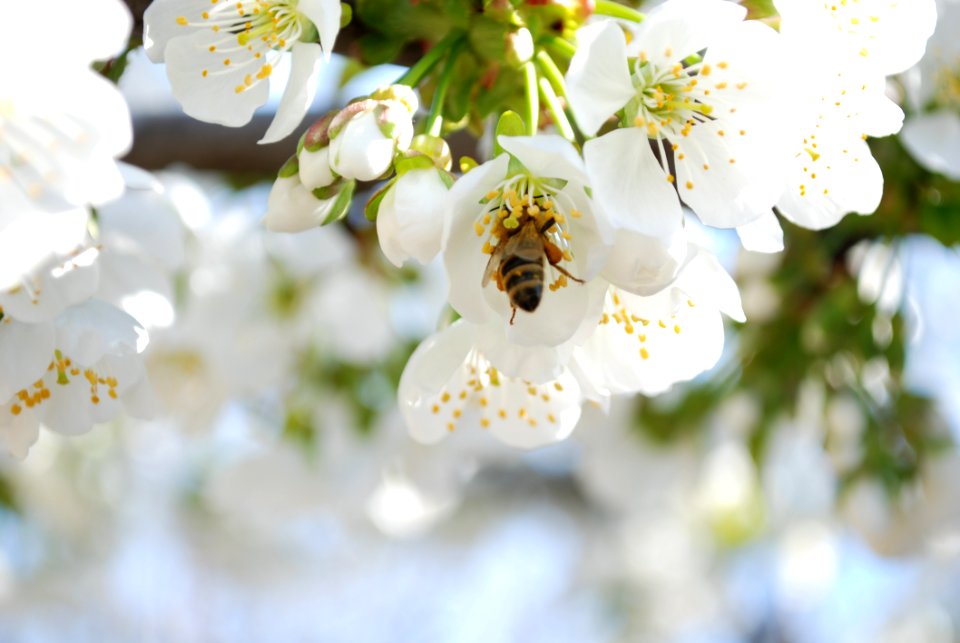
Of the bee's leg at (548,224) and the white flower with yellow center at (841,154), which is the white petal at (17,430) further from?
A: the white flower with yellow center at (841,154)

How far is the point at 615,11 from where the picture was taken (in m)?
1.02

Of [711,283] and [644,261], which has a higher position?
[644,261]

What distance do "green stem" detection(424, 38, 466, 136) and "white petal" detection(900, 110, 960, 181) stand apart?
59 cm

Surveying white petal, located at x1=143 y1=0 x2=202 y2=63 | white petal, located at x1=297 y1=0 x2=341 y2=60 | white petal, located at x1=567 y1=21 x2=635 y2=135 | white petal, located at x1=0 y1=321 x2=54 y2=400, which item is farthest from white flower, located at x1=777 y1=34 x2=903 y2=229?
white petal, located at x1=0 y1=321 x2=54 y2=400

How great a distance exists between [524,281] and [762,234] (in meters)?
0.22

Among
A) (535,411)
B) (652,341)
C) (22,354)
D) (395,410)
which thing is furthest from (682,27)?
(395,410)

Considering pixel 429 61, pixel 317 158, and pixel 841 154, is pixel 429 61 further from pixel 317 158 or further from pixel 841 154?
pixel 841 154

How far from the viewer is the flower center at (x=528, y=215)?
0.87 meters

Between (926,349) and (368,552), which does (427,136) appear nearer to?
(926,349)

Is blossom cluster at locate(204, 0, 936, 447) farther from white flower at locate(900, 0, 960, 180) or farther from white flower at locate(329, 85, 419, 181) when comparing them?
white flower at locate(900, 0, 960, 180)

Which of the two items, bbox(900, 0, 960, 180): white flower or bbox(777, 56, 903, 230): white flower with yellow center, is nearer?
bbox(777, 56, 903, 230): white flower with yellow center

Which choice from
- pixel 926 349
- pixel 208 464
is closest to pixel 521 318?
pixel 926 349

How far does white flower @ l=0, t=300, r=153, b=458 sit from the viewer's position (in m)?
0.97

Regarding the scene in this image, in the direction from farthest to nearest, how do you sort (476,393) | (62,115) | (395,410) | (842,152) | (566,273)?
1. (395,410)
2. (476,393)
3. (842,152)
4. (566,273)
5. (62,115)
